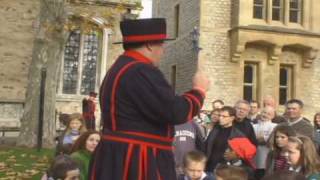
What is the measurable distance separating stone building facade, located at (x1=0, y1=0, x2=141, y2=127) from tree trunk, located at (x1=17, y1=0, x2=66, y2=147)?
167 inches

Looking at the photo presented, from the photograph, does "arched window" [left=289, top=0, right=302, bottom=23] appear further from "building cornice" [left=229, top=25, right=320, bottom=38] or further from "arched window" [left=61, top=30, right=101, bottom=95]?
"arched window" [left=61, top=30, right=101, bottom=95]

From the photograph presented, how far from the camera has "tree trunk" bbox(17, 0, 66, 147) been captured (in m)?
12.9

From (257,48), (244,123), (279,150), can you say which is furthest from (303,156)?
(257,48)

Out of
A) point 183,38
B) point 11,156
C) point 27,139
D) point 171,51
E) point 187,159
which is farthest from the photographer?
point 171,51

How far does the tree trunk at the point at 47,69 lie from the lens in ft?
42.5

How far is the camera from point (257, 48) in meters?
21.3

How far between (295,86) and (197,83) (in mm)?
18950

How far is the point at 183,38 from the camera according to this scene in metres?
23.4

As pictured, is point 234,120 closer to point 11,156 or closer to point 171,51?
point 11,156

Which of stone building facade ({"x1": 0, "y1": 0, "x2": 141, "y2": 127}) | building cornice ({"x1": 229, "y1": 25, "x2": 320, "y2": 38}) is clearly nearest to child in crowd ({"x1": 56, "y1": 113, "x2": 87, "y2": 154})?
stone building facade ({"x1": 0, "y1": 0, "x2": 141, "y2": 127})

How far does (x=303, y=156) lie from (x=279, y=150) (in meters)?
0.86

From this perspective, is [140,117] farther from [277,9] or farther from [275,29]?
[277,9]

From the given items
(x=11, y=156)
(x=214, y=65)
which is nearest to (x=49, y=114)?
(x=11, y=156)

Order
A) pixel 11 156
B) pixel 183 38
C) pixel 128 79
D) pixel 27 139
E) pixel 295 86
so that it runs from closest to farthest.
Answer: pixel 128 79
pixel 11 156
pixel 27 139
pixel 295 86
pixel 183 38
